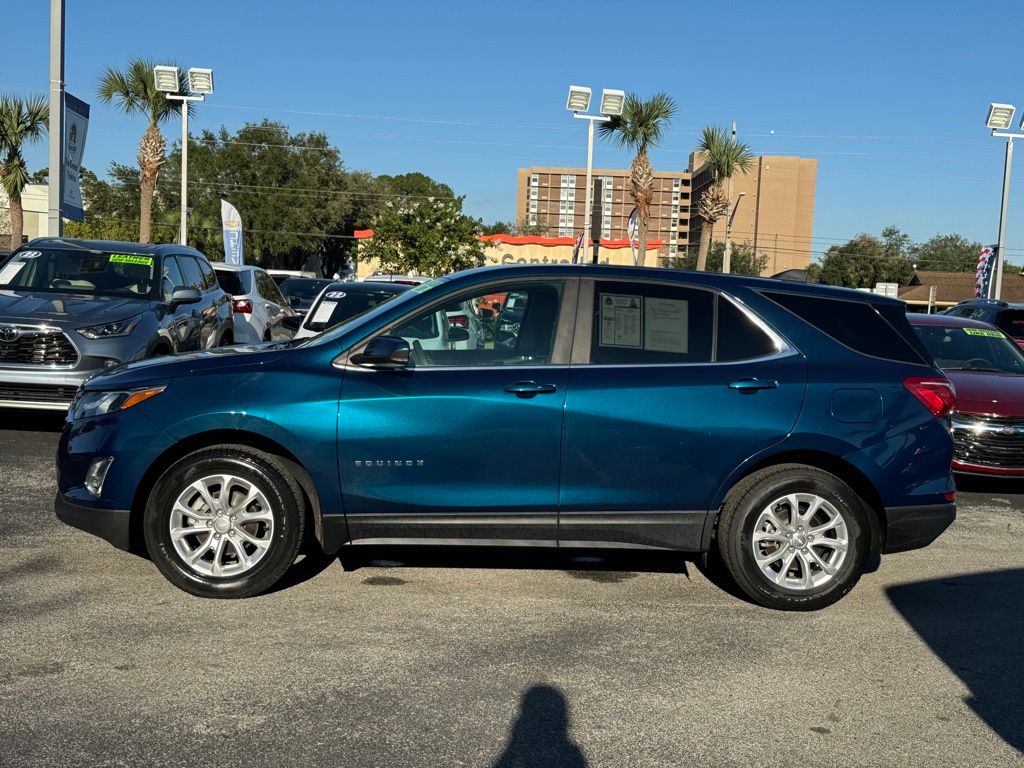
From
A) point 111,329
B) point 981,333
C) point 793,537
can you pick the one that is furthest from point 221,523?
point 981,333

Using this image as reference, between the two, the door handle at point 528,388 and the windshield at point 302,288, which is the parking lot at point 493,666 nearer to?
the door handle at point 528,388

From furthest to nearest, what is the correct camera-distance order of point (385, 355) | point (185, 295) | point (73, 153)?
point (73, 153)
point (185, 295)
point (385, 355)

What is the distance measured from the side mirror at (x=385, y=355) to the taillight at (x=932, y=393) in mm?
2654

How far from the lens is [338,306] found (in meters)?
11.6

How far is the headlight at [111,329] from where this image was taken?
945cm

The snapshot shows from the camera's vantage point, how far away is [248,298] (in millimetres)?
16219

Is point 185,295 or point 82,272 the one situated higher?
point 82,272

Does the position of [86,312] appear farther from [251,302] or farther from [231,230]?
[231,230]

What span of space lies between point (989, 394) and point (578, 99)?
25978mm

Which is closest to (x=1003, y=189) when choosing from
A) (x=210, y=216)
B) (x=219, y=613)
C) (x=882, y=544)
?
(x=882, y=544)

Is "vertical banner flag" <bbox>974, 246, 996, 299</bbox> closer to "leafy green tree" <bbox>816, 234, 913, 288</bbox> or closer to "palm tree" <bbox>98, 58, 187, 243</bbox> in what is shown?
"palm tree" <bbox>98, 58, 187, 243</bbox>

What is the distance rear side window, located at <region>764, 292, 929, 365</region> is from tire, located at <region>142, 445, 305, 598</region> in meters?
2.81

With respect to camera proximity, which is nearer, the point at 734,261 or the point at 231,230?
the point at 231,230

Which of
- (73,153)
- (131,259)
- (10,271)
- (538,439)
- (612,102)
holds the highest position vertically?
(612,102)
